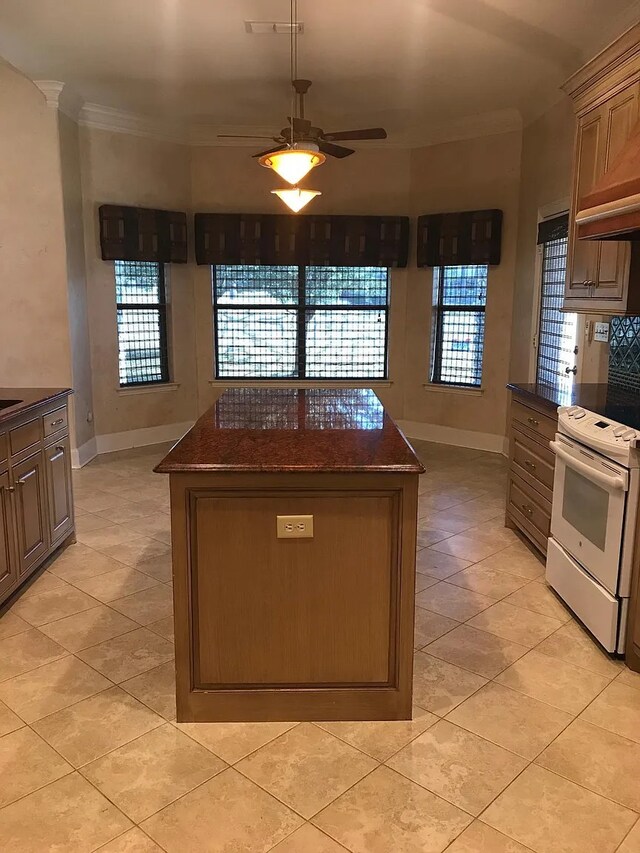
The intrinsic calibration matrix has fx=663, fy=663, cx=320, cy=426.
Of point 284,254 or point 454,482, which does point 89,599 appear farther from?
point 284,254

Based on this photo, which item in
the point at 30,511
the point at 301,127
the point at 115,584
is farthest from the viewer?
the point at 301,127

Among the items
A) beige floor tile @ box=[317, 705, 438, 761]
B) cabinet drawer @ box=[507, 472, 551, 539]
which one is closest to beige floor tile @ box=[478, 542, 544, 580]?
cabinet drawer @ box=[507, 472, 551, 539]

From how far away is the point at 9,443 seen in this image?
3.12m

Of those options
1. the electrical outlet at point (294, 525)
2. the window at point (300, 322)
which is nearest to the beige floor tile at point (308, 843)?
the electrical outlet at point (294, 525)

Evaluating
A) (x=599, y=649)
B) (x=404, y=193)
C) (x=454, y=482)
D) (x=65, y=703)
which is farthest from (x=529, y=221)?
(x=65, y=703)

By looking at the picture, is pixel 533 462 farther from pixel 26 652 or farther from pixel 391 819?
pixel 26 652

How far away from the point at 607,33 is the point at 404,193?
9.25 feet

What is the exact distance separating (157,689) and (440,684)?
3.60 ft

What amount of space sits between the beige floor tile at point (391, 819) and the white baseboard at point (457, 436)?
456 centimetres

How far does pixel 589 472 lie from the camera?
2.87m

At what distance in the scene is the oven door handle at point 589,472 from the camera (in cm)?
266

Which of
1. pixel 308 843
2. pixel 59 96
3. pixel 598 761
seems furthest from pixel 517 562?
pixel 59 96

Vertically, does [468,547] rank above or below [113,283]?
below

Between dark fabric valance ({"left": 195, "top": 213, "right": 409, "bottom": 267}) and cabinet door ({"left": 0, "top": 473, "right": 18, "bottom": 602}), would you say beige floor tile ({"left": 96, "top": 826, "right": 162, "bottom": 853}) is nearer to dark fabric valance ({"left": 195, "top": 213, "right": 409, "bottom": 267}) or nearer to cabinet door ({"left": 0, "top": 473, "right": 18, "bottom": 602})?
cabinet door ({"left": 0, "top": 473, "right": 18, "bottom": 602})
